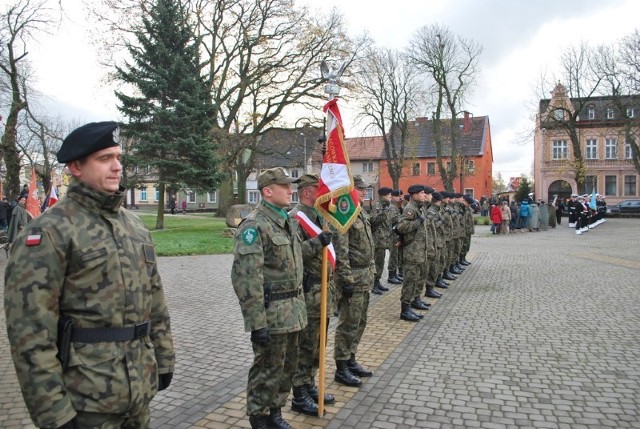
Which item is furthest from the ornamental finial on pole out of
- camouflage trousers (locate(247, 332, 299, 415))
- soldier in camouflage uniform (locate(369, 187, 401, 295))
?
soldier in camouflage uniform (locate(369, 187, 401, 295))

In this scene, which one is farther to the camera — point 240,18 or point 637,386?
point 240,18

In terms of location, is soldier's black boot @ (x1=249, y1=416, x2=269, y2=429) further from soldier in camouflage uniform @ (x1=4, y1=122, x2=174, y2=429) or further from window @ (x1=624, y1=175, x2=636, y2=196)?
window @ (x1=624, y1=175, x2=636, y2=196)

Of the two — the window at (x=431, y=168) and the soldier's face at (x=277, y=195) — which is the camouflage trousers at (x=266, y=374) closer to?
the soldier's face at (x=277, y=195)

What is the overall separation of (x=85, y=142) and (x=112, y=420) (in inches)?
52.7

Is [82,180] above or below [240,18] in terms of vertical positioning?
below

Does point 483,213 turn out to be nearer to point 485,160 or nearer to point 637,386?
point 485,160

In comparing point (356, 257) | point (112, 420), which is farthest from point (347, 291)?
point (112, 420)

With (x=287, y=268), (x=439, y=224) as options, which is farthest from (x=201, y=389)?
(x=439, y=224)

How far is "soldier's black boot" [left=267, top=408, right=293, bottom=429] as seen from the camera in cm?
413

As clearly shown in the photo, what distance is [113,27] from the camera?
28.9m

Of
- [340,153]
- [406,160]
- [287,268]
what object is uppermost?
[406,160]

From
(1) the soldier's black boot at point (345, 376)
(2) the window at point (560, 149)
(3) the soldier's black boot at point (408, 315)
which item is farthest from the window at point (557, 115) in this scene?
(1) the soldier's black boot at point (345, 376)

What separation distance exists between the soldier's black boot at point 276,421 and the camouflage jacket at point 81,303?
1.72m

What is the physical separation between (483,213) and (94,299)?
45.7 meters
